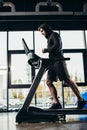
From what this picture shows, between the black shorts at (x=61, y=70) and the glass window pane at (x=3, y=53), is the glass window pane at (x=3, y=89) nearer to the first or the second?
the glass window pane at (x=3, y=53)

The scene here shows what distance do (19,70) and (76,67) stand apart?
6.40 feet

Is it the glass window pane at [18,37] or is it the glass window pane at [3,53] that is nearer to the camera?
the glass window pane at [3,53]

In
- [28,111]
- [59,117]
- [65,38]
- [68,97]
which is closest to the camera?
[28,111]

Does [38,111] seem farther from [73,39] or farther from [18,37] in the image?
[73,39]

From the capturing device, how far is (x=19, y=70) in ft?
24.6

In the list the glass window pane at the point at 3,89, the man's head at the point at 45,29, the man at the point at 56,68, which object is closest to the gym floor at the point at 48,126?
the man at the point at 56,68

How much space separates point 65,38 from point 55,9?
1061 mm

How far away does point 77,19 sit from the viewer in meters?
7.34

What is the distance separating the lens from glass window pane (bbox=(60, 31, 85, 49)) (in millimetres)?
7676

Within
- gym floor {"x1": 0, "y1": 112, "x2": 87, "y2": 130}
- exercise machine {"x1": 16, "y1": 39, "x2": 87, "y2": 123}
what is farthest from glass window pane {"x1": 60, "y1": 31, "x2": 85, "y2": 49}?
gym floor {"x1": 0, "y1": 112, "x2": 87, "y2": 130}

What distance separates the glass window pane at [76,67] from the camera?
24.5ft

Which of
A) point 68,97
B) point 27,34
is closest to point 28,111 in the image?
point 68,97

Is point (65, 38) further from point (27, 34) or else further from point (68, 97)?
point (68, 97)

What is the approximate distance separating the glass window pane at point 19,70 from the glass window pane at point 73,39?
4.98 ft
